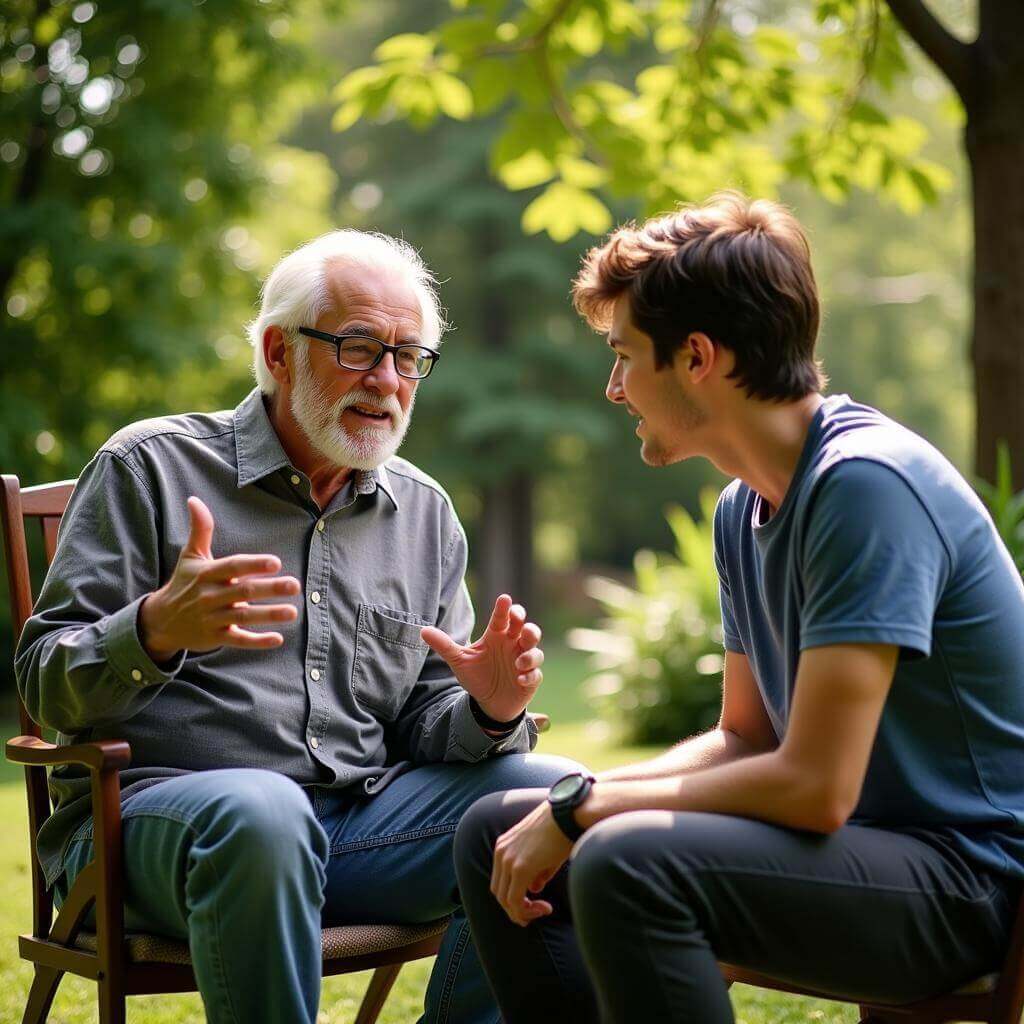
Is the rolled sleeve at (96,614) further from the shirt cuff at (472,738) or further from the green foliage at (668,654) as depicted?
the green foliage at (668,654)

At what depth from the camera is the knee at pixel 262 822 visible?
212 cm

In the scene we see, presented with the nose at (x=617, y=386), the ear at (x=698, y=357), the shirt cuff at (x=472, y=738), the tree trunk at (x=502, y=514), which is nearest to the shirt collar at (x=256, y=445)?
the shirt cuff at (x=472, y=738)

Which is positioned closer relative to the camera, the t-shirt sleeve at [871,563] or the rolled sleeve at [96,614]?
the t-shirt sleeve at [871,563]

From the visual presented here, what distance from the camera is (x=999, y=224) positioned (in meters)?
4.59

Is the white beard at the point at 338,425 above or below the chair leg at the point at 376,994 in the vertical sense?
above

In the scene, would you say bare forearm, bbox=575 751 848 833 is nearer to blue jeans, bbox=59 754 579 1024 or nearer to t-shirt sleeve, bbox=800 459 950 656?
t-shirt sleeve, bbox=800 459 950 656

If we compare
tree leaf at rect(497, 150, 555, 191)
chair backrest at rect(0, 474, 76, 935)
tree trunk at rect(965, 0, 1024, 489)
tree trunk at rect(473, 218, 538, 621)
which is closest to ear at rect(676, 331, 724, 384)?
chair backrest at rect(0, 474, 76, 935)

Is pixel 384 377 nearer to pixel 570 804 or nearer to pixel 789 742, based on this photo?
pixel 570 804

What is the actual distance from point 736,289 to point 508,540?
20.3m

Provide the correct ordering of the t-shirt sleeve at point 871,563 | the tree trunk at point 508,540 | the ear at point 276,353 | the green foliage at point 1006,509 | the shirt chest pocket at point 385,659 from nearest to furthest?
the t-shirt sleeve at point 871,563 < the shirt chest pocket at point 385,659 < the ear at point 276,353 < the green foliage at point 1006,509 < the tree trunk at point 508,540

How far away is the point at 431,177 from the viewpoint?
70.8 feet

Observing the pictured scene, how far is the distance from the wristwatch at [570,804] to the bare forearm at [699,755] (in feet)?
0.80

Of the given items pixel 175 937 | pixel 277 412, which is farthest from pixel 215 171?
pixel 175 937

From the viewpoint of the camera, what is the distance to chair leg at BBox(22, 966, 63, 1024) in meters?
2.47
